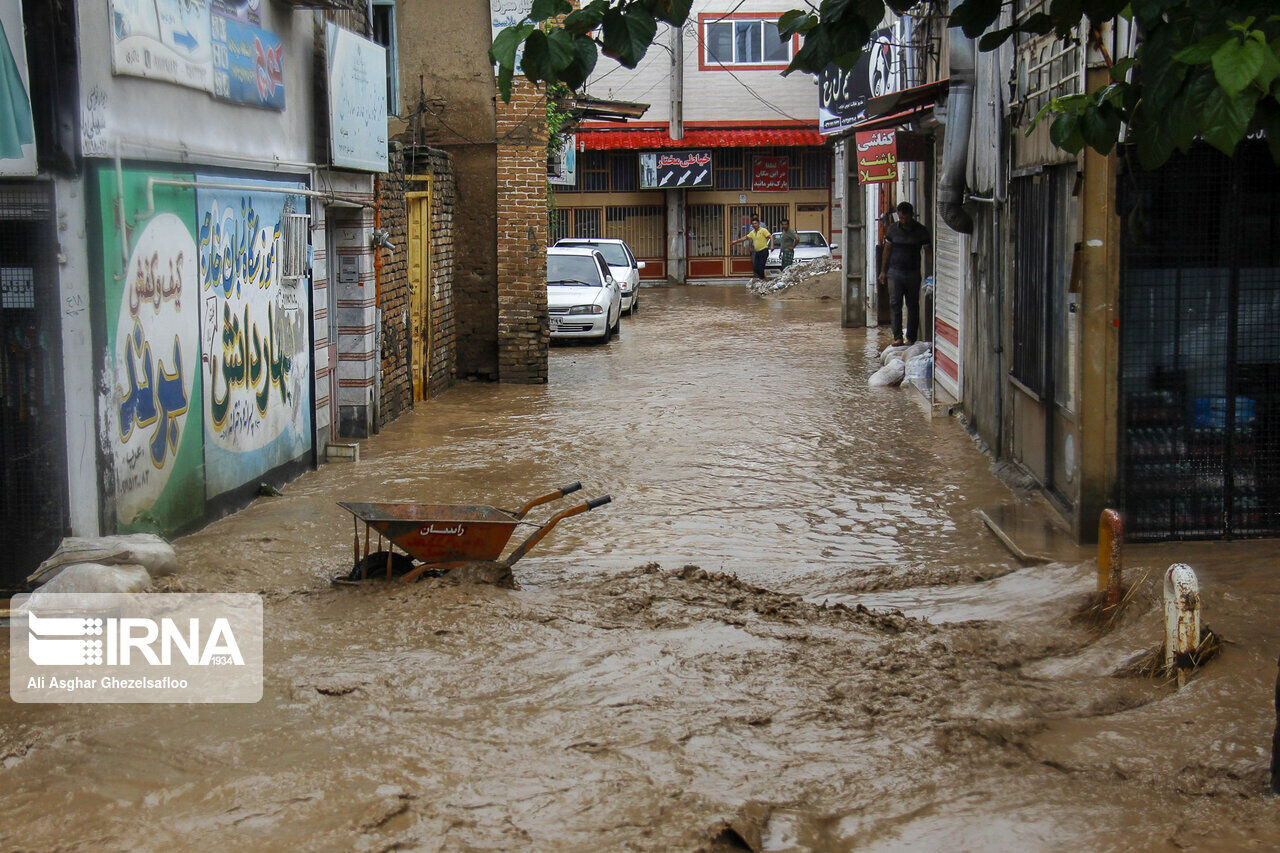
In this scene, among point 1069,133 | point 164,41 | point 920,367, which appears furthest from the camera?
point 920,367

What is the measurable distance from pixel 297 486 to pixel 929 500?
16.8 ft

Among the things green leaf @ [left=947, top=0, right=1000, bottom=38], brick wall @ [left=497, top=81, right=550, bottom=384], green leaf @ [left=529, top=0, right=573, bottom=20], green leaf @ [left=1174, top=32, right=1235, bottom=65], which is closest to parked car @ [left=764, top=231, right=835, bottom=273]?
brick wall @ [left=497, top=81, right=550, bottom=384]

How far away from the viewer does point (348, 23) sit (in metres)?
13.3

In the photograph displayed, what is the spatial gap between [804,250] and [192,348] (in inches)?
1147

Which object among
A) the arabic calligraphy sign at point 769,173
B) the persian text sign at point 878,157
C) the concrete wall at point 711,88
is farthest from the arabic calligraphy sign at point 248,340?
the arabic calligraphy sign at point 769,173

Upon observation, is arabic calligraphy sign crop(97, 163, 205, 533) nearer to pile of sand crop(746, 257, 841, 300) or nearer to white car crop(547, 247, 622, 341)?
white car crop(547, 247, 622, 341)

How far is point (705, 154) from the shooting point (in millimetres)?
37562

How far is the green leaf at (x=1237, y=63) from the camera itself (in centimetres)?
370

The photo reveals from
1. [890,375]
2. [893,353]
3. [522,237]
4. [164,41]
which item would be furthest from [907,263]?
[164,41]

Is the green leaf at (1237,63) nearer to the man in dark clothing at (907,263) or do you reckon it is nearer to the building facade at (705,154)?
the man in dark clothing at (907,263)

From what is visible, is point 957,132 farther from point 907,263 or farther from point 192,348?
point 192,348

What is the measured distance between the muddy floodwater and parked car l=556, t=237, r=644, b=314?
57.8 ft

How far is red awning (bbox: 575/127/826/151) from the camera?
3725 cm

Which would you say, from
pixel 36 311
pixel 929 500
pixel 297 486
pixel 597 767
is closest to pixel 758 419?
pixel 929 500
